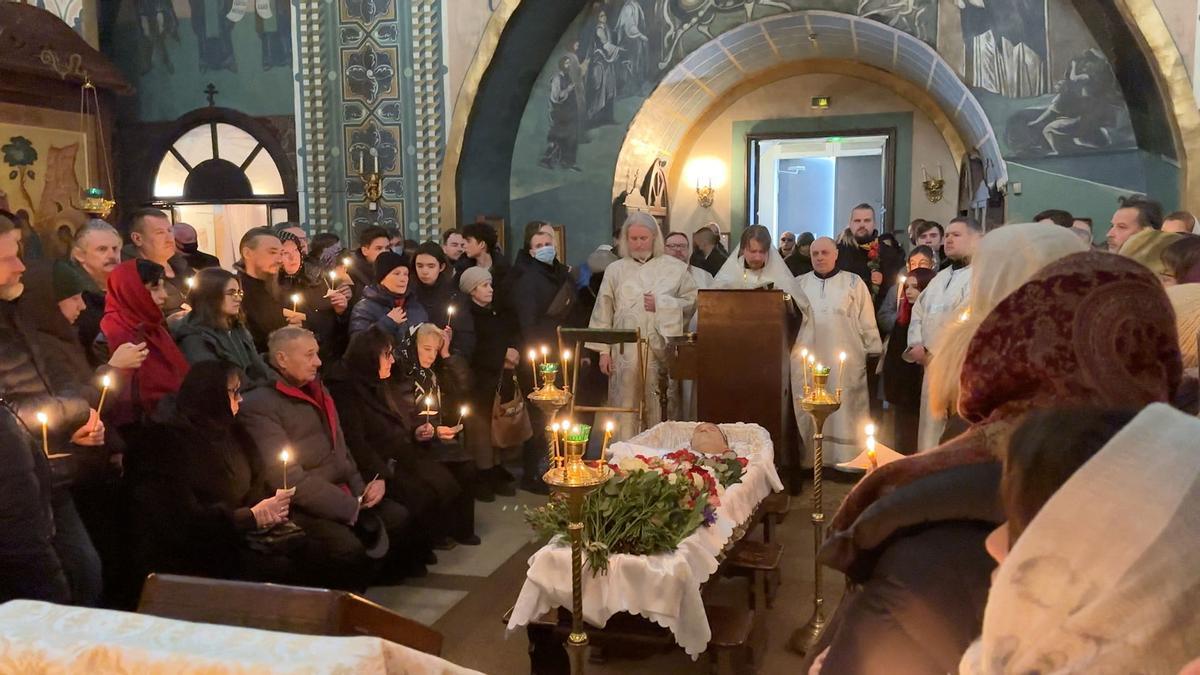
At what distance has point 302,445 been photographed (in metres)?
4.36

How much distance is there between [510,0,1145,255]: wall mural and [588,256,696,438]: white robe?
11.7 feet

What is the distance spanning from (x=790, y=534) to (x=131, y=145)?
940cm

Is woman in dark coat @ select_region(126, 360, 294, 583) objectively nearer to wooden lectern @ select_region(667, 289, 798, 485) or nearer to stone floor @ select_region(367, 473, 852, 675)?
stone floor @ select_region(367, 473, 852, 675)

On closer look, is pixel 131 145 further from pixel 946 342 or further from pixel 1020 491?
pixel 1020 491

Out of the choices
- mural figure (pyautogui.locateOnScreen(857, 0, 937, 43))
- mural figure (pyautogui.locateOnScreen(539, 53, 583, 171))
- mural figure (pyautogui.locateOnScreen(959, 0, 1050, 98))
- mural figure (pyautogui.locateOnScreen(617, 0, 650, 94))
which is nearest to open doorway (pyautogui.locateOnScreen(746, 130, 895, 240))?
mural figure (pyautogui.locateOnScreen(617, 0, 650, 94))

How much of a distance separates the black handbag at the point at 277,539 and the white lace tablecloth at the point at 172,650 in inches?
101

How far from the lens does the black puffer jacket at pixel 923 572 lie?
1.38 meters

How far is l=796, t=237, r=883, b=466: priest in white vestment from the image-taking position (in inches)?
264

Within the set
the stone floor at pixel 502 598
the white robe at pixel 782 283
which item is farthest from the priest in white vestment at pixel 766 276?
the stone floor at pixel 502 598

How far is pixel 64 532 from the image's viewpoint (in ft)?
10.7

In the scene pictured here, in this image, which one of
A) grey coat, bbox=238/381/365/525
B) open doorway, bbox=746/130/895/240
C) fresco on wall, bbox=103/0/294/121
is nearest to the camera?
grey coat, bbox=238/381/365/525

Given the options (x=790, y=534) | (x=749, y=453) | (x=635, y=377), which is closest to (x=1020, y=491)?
(x=749, y=453)

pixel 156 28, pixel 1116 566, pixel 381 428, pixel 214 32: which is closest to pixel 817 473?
pixel 381 428

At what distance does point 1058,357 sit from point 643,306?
5.11 metres
